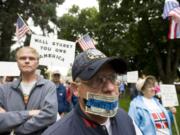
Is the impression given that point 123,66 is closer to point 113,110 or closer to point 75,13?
point 113,110

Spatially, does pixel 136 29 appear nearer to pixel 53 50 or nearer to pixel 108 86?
pixel 53 50

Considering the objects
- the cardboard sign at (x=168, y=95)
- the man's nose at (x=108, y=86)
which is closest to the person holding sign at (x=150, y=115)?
the cardboard sign at (x=168, y=95)

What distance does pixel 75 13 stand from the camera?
68688 millimetres

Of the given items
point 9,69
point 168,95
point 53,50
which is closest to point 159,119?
point 168,95

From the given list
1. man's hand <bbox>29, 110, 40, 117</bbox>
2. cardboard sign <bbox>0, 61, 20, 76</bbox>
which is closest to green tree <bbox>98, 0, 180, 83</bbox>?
cardboard sign <bbox>0, 61, 20, 76</bbox>

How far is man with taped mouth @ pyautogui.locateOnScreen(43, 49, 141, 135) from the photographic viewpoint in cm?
269

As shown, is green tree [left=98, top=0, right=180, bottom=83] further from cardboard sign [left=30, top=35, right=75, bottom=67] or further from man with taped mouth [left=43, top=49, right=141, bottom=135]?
man with taped mouth [left=43, top=49, right=141, bottom=135]

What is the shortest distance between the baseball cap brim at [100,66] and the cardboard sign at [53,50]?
7.52m

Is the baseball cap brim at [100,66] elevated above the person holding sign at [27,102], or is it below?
above

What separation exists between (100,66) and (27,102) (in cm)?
209

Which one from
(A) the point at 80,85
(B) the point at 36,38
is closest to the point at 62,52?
(B) the point at 36,38

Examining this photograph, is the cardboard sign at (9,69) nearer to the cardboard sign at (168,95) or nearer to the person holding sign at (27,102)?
the cardboard sign at (168,95)

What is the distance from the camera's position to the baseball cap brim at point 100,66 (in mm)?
2667

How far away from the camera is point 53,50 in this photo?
10438 millimetres
